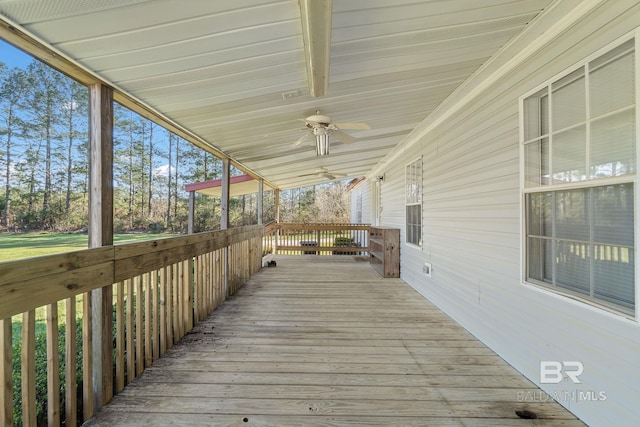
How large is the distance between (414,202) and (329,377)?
349cm

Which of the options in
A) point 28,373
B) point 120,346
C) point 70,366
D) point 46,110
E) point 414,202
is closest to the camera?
point 28,373

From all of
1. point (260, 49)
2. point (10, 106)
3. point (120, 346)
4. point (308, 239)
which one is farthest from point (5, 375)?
point (308, 239)

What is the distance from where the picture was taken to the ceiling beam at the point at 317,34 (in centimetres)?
134

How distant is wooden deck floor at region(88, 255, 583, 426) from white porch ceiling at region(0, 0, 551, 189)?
219 cm

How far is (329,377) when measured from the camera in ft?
7.15

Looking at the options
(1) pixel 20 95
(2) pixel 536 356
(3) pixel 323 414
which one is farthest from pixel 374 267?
(1) pixel 20 95

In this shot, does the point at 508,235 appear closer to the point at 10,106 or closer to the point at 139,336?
the point at 139,336

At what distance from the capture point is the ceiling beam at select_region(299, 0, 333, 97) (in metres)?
1.34

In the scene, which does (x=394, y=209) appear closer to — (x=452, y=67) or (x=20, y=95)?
(x=452, y=67)

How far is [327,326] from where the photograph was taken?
3182 millimetres

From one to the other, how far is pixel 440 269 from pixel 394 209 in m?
2.68

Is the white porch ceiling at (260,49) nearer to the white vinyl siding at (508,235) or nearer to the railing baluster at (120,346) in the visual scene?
the white vinyl siding at (508,235)

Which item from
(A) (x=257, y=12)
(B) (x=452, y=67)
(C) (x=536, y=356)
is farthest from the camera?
(B) (x=452, y=67)

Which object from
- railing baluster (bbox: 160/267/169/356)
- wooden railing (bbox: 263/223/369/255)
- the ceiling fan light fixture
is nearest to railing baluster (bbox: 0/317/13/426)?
railing baluster (bbox: 160/267/169/356)
